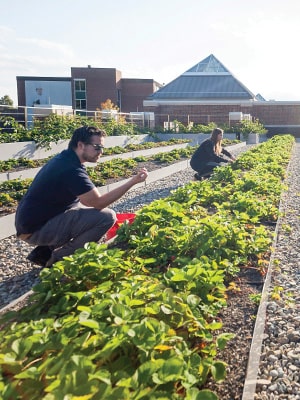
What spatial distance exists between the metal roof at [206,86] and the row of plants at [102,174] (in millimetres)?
22351

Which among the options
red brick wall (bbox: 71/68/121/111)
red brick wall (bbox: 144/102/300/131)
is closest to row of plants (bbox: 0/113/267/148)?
red brick wall (bbox: 144/102/300/131)

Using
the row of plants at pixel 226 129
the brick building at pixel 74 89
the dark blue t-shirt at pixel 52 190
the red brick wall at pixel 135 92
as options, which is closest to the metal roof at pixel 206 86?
the row of plants at pixel 226 129

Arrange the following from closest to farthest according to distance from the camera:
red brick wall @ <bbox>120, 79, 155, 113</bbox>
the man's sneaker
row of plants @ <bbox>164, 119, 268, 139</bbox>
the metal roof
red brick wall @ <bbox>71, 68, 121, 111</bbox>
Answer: the man's sneaker
row of plants @ <bbox>164, 119, 268, 139</bbox>
the metal roof
red brick wall @ <bbox>71, 68, 121, 111</bbox>
red brick wall @ <bbox>120, 79, 155, 113</bbox>

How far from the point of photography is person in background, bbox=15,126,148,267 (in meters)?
3.99

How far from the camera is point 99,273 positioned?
9.70 feet

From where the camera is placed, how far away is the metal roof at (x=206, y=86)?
3784 centimetres

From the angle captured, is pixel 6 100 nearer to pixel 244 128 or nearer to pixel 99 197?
pixel 244 128

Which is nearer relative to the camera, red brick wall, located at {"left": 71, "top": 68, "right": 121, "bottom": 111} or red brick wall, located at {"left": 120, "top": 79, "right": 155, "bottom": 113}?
red brick wall, located at {"left": 71, "top": 68, "right": 121, "bottom": 111}

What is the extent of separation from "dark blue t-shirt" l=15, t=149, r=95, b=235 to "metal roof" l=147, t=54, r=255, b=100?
3503 cm

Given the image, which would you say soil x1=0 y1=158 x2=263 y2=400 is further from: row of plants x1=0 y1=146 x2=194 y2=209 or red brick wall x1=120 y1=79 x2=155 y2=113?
red brick wall x1=120 y1=79 x2=155 y2=113

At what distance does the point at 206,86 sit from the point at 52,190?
3742 cm

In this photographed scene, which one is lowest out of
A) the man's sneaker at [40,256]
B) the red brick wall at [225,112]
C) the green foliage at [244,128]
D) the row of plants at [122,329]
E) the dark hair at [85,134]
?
the man's sneaker at [40,256]

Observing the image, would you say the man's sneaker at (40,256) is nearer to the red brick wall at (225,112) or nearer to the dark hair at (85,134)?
the dark hair at (85,134)

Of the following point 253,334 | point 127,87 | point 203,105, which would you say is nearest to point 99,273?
point 253,334
